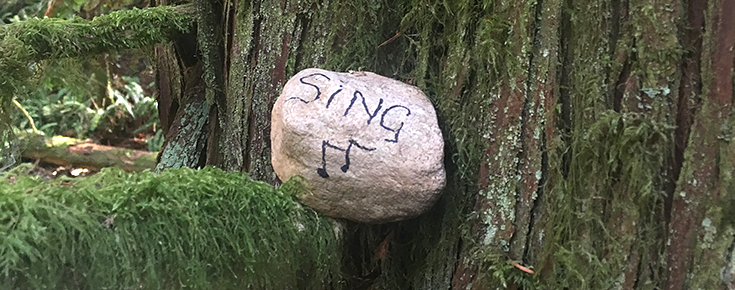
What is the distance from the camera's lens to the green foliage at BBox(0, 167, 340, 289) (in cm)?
95

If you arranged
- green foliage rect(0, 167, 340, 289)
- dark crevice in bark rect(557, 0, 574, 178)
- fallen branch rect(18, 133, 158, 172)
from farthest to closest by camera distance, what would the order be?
fallen branch rect(18, 133, 158, 172) < dark crevice in bark rect(557, 0, 574, 178) < green foliage rect(0, 167, 340, 289)

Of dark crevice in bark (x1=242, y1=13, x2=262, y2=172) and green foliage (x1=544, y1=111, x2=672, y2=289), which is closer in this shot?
green foliage (x1=544, y1=111, x2=672, y2=289)

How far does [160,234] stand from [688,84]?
3.88 feet

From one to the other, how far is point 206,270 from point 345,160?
0.42 metres

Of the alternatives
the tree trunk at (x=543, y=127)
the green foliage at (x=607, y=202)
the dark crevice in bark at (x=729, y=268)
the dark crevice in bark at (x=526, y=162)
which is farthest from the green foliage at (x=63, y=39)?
the dark crevice in bark at (x=729, y=268)

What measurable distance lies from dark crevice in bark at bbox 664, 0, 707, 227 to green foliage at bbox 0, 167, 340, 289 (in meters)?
0.85

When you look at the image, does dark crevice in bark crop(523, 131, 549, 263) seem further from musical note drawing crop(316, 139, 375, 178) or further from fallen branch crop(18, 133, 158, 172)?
fallen branch crop(18, 133, 158, 172)

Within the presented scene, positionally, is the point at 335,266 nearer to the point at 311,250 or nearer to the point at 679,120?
the point at 311,250

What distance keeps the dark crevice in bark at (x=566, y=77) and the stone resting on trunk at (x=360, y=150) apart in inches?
11.9

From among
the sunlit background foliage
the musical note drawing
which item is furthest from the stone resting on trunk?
the sunlit background foliage

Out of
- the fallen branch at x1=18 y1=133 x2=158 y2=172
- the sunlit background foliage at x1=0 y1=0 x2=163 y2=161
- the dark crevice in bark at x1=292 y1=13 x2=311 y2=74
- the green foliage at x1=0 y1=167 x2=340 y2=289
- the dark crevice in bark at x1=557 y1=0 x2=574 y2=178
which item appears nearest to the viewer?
the green foliage at x1=0 y1=167 x2=340 y2=289

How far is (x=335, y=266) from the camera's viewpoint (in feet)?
4.55

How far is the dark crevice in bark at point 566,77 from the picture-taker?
122 centimetres

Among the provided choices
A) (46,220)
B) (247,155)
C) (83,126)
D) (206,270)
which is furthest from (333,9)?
(83,126)
